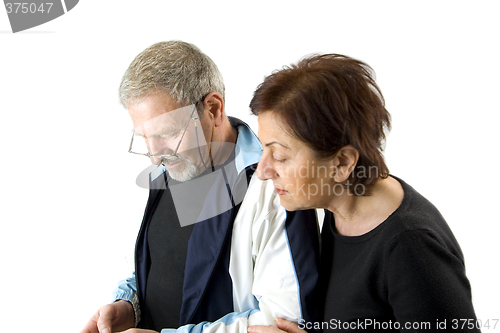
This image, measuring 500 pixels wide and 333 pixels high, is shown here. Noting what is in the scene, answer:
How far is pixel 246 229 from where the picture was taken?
1479 millimetres

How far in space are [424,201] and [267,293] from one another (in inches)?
23.6

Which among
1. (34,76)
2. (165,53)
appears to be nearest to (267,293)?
(165,53)

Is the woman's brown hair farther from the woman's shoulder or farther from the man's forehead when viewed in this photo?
the man's forehead

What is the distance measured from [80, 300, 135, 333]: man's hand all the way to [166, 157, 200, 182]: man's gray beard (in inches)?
23.5

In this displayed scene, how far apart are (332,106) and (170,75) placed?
69cm

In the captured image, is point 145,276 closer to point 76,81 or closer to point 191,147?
point 191,147

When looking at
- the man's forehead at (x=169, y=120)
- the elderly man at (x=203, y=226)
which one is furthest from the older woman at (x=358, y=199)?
the man's forehead at (x=169, y=120)

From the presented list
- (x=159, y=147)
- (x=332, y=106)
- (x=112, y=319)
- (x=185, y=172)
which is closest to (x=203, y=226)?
(x=185, y=172)

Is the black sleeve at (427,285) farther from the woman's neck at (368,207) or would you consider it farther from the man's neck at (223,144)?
the man's neck at (223,144)

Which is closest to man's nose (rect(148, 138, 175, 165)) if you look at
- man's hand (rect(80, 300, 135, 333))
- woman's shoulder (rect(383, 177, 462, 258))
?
man's hand (rect(80, 300, 135, 333))

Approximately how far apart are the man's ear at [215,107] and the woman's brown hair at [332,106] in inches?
17.7

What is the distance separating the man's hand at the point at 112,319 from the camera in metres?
1.63

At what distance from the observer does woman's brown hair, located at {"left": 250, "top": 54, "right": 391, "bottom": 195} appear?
1.13m

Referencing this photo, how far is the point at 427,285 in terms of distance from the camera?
1.00 m
